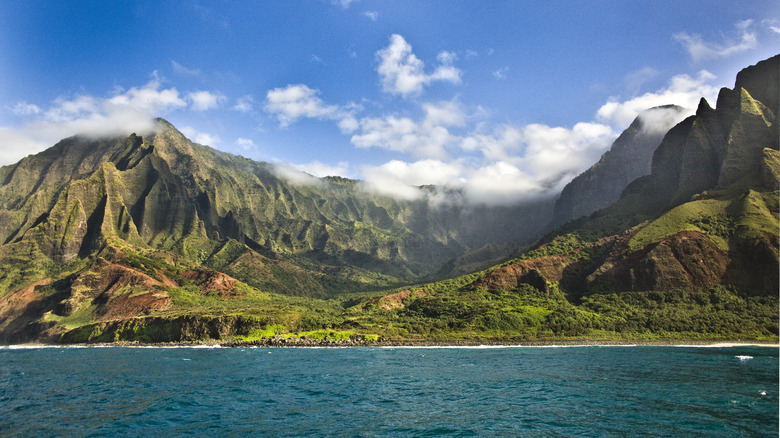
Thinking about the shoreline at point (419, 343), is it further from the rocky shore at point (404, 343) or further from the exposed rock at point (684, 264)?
the exposed rock at point (684, 264)

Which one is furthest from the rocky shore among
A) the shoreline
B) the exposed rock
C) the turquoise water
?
the turquoise water

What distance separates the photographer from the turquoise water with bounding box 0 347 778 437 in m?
47.6

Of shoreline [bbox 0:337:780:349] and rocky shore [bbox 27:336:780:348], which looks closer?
shoreline [bbox 0:337:780:349]

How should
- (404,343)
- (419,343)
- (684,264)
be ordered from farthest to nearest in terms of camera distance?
(684,264)
(404,343)
(419,343)

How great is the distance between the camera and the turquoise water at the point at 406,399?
47.6 metres

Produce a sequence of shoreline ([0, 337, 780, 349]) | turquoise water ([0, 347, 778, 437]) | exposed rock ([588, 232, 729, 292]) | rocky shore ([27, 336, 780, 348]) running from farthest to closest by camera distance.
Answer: exposed rock ([588, 232, 729, 292]) → rocky shore ([27, 336, 780, 348]) → shoreline ([0, 337, 780, 349]) → turquoise water ([0, 347, 778, 437])

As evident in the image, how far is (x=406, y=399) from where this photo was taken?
213ft

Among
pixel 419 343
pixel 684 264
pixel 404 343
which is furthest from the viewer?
pixel 684 264

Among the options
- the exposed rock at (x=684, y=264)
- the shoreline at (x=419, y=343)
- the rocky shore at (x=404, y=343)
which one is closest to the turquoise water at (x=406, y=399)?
the shoreline at (x=419, y=343)

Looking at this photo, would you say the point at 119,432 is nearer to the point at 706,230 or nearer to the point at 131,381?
the point at 131,381

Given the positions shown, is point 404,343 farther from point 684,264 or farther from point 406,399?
point 684,264

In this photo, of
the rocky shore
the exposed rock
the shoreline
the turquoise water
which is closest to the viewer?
the turquoise water

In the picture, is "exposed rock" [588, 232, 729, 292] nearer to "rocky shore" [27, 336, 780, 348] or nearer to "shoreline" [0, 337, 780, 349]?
"rocky shore" [27, 336, 780, 348]

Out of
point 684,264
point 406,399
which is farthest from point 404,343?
point 684,264
